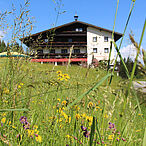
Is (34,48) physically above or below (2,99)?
above

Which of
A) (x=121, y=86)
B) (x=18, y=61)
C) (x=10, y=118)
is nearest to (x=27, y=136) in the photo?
(x=10, y=118)

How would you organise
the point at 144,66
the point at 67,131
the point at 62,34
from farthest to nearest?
the point at 62,34
the point at 67,131
the point at 144,66

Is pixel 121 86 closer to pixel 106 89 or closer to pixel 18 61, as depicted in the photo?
pixel 106 89

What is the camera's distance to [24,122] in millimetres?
1229

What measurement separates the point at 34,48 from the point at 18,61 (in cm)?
41

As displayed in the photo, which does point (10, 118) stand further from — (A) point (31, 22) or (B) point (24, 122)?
(A) point (31, 22)

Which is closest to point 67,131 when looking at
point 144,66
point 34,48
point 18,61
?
point 18,61

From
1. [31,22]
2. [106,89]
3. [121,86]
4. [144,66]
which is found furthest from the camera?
[31,22]

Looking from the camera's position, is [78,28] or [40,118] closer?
[40,118]

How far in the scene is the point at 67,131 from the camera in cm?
162

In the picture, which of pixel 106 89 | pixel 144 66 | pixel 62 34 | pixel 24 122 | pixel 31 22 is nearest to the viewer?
pixel 144 66

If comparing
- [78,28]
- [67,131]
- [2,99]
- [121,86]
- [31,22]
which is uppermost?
[78,28]

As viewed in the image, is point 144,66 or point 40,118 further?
point 40,118

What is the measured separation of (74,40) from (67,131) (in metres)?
33.2
